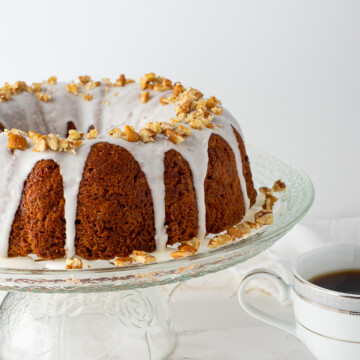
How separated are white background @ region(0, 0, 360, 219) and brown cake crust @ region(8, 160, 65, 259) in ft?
4.25

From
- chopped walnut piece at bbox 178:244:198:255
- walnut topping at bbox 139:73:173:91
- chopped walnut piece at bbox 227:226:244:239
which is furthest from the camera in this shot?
walnut topping at bbox 139:73:173:91

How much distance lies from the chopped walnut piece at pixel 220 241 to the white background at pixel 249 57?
4.20 ft

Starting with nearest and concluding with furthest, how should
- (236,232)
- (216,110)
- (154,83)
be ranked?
(236,232) < (216,110) < (154,83)

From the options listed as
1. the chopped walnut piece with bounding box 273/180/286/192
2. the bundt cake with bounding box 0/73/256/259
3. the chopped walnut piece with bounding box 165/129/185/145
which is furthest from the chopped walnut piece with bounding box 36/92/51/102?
the chopped walnut piece with bounding box 273/180/286/192

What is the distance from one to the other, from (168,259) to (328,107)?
1.49m

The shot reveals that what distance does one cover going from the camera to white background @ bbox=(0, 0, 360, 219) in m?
2.76

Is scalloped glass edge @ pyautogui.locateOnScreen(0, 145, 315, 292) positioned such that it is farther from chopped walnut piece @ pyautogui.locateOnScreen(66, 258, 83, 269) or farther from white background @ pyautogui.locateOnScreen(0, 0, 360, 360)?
white background @ pyautogui.locateOnScreen(0, 0, 360, 360)

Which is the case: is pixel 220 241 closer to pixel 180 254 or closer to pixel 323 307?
pixel 180 254

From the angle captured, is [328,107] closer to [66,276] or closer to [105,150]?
[105,150]

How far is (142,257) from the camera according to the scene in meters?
1.58

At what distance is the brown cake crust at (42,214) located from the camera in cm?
160

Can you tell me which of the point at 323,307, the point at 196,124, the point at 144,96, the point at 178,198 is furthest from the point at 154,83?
the point at 323,307

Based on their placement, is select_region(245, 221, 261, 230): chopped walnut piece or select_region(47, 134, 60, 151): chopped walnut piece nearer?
select_region(47, 134, 60, 151): chopped walnut piece

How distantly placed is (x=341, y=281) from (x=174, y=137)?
50 cm
